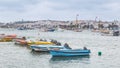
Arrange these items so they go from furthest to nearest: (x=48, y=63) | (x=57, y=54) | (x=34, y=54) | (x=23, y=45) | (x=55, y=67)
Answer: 1. (x=23, y=45)
2. (x=34, y=54)
3. (x=57, y=54)
4. (x=48, y=63)
5. (x=55, y=67)

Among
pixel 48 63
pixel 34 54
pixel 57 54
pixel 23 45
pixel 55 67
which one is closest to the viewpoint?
pixel 55 67

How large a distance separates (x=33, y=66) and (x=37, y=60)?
262 inches

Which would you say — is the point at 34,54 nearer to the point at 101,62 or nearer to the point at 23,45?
the point at 101,62

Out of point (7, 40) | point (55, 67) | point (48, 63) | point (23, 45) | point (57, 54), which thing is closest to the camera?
point (55, 67)

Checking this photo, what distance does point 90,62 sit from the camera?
5247 cm

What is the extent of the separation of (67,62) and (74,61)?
70.8 inches

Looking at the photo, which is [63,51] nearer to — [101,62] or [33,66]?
[101,62]

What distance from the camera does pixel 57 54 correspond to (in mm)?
56344

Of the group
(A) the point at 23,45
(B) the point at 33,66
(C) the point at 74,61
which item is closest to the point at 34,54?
(C) the point at 74,61

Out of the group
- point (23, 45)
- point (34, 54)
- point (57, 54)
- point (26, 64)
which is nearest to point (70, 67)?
point (26, 64)

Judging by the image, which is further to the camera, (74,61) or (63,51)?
(63,51)

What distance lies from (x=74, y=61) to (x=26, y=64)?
804 centimetres

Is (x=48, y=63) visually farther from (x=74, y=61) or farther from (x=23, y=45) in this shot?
(x=23, y=45)

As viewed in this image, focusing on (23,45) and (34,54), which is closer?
→ (34,54)
